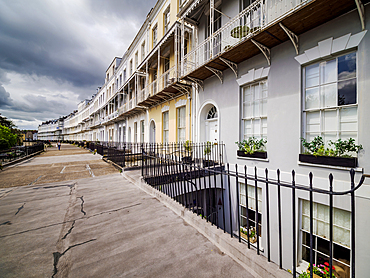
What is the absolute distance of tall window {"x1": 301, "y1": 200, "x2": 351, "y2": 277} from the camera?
13.8ft

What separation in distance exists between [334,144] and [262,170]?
2.25m

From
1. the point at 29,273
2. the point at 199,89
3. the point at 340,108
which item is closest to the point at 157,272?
the point at 29,273

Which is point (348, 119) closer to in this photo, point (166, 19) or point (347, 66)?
point (347, 66)

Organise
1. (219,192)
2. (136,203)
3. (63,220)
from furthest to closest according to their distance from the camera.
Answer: (219,192), (136,203), (63,220)

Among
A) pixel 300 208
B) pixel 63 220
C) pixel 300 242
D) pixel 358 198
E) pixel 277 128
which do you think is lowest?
pixel 300 242

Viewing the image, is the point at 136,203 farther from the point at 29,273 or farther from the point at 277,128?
the point at 277,128

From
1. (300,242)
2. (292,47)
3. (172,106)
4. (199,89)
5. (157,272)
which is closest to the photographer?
(157,272)

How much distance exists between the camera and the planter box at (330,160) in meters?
4.17

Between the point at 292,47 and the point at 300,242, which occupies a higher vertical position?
the point at 292,47

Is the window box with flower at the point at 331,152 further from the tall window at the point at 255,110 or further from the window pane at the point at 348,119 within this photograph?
the tall window at the point at 255,110

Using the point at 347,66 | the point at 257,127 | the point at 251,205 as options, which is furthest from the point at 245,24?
the point at 251,205

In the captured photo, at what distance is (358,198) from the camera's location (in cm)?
404

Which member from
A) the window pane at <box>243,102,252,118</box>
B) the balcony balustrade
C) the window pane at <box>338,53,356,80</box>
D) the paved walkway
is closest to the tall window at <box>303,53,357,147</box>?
the window pane at <box>338,53,356,80</box>

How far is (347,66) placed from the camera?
4512 mm
